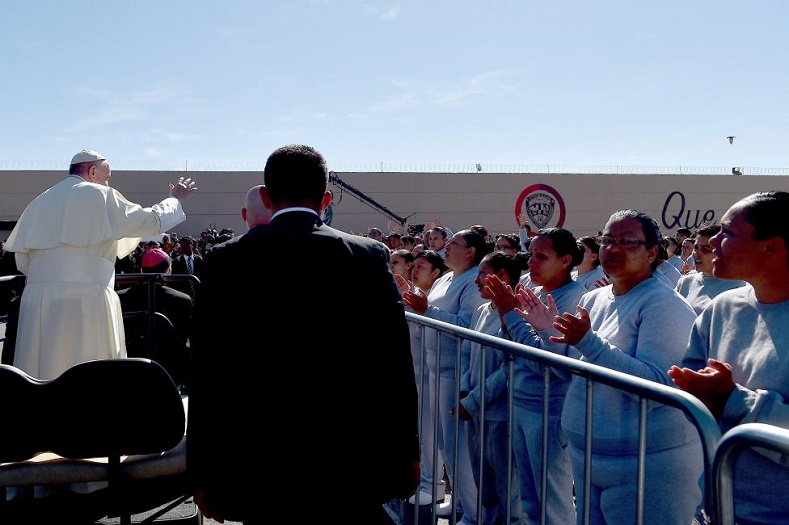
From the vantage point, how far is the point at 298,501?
7.29ft

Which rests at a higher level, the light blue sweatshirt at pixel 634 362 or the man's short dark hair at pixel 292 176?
the man's short dark hair at pixel 292 176

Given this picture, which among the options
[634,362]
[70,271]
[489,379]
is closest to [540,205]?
[70,271]

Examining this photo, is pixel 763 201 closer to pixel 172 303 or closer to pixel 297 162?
pixel 297 162

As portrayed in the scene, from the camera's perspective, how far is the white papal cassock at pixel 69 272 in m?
4.51

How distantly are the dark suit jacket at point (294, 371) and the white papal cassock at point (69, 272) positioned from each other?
8.31 feet

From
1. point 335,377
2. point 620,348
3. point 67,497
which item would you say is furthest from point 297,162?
point 67,497

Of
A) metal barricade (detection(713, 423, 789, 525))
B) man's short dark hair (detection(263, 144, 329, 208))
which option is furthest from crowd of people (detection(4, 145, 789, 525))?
metal barricade (detection(713, 423, 789, 525))

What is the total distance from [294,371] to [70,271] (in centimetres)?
297

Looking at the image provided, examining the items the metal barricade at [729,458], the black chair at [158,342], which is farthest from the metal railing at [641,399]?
the black chair at [158,342]

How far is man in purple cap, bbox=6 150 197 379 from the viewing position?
177 inches

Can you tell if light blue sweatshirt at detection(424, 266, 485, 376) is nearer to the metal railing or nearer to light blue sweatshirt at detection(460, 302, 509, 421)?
light blue sweatshirt at detection(460, 302, 509, 421)

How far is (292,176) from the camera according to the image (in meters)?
2.33

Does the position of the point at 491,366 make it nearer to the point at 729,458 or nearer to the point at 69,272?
the point at 729,458

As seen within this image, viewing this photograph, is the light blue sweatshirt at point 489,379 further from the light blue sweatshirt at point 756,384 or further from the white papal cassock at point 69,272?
the white papal cassock at point 69,272
